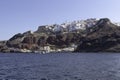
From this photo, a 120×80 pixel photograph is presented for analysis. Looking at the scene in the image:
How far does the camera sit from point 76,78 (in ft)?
201

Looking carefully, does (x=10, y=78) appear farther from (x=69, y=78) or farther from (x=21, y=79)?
(x=69, y=78)

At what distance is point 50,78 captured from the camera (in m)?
61.3

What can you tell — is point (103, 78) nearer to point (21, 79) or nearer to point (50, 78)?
point (50, 78)

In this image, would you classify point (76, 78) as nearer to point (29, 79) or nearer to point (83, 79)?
point (83, 79)

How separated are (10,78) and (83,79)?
14.3m

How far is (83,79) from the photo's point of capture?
5947 centimetres

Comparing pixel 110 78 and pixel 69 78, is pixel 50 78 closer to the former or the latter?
pixel 69 78

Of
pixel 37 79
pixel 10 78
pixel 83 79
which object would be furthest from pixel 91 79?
pixel 10 78

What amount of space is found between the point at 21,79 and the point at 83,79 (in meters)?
11.8

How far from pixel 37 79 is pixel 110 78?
14024mm

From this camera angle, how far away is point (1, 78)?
203 feet

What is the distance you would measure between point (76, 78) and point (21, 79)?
10.6m

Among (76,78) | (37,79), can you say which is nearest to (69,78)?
(76,78)

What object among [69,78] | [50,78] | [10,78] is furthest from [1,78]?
[69,78]
